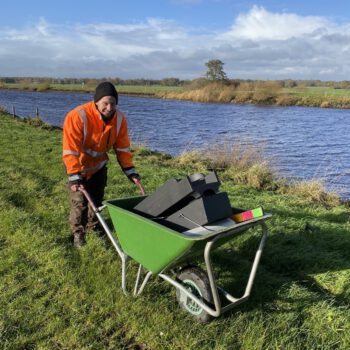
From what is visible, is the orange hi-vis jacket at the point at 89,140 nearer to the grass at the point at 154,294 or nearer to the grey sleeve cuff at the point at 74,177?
the grey sleeve cuff at the point at 74,177

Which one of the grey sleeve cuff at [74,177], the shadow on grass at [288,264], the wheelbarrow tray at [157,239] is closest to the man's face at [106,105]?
the grey sleeve cuff at [74,177]

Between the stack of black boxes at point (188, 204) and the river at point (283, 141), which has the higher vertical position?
the stack of black boxes at point (188, 204)

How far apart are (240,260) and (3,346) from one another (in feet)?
7.83

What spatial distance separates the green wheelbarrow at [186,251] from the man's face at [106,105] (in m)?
1.00

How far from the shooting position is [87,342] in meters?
3.07

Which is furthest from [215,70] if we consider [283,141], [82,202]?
[82,202]

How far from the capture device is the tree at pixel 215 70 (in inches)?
2448

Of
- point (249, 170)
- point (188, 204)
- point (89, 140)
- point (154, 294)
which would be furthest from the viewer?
point (249, 170)

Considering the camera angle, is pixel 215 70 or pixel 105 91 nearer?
pixel 105 91

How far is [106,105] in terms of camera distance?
4094 mm

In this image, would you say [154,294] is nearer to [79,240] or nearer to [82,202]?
[79,240]

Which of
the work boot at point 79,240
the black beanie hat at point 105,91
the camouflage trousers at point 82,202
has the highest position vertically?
the black beanie hat at point 105,91

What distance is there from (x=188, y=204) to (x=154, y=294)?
988 mm

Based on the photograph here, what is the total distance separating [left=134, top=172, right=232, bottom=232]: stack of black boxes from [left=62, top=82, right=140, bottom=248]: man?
1.03 meters
